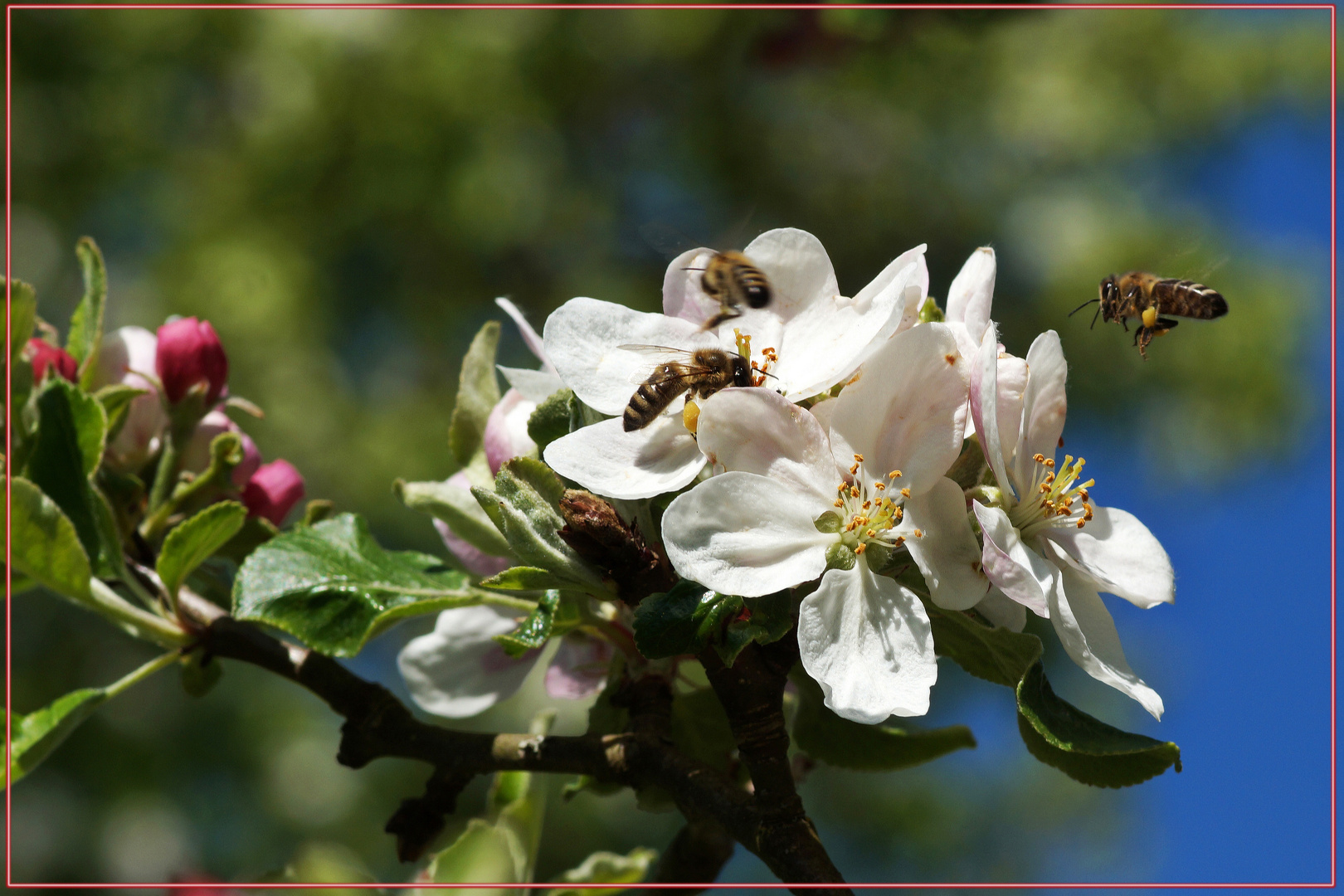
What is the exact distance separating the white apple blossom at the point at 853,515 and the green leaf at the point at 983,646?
4cm

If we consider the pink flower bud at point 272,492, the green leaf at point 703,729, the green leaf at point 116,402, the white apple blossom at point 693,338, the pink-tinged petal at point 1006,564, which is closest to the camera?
the pink-tinged petal at point 1006,564

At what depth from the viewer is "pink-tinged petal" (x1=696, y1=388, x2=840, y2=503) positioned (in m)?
0.75

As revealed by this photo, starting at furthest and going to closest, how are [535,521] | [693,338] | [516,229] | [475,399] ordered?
[516,229] < [475,399] < [693,338] < [535,521]

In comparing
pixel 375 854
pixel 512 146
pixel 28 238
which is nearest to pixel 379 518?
pixel 375 854

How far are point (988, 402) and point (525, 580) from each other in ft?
1.13

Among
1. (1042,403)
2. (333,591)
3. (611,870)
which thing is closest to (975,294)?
(1042,403)

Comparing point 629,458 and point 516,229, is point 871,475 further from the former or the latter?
point 516,229

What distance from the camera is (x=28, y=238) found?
7.06m

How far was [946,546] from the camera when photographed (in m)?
0.74

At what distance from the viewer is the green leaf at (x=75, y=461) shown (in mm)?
1035

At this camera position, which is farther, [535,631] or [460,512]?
[460,512]

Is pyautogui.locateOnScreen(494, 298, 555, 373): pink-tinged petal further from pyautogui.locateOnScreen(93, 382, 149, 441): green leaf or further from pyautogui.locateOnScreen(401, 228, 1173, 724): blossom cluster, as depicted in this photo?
pyautogui.locateOnScreen(93, 382, 149, 441): green leaf

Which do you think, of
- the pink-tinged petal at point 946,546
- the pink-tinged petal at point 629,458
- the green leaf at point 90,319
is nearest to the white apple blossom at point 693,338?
the pink-tinged petal at point 629,458

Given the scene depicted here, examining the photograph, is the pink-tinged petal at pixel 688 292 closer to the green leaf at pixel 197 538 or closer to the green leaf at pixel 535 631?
the green leaf at pixel 535 631
